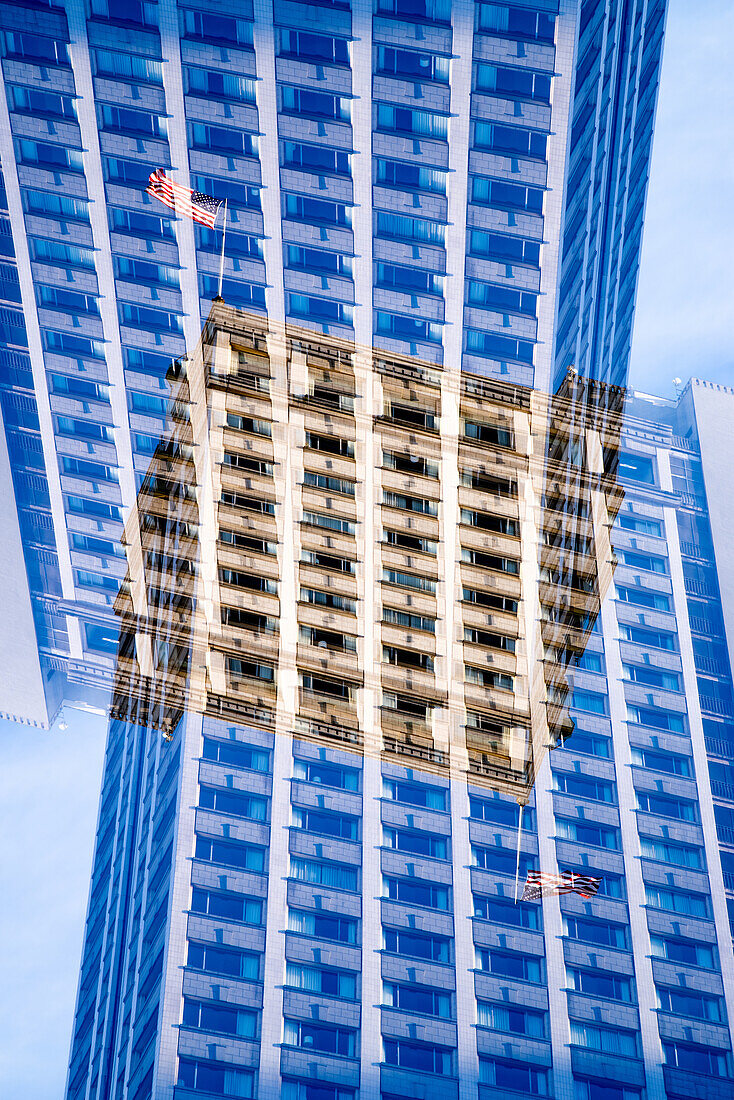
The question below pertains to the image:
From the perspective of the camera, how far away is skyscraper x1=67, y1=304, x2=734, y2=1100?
106m

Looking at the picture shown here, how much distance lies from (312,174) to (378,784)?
47.8 m

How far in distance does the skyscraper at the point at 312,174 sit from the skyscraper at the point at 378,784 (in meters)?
4.80

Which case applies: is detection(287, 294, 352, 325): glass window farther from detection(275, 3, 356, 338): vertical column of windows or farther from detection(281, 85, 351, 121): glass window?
detection(281, 85, 351, 121): glass window

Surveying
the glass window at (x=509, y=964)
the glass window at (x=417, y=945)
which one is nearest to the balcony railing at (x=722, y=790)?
the glass window at (x=509, y=964)

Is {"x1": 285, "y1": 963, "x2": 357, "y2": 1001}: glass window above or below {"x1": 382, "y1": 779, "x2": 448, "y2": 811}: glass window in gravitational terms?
below

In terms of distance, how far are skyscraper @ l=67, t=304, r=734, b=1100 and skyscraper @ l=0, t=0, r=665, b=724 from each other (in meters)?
4.80

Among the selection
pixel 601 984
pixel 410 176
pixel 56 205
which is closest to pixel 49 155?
pixel 56 205

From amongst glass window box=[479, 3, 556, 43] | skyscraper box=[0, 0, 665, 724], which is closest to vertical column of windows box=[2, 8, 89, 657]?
skyscraper box=[0, 0, 665, 724]

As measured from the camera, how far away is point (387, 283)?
112438mm

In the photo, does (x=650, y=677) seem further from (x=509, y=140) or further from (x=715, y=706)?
(x=509, y=140)

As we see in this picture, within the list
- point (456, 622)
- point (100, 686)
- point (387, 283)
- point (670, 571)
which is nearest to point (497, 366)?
point (387, 283)

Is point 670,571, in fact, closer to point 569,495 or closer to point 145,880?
point 569,495

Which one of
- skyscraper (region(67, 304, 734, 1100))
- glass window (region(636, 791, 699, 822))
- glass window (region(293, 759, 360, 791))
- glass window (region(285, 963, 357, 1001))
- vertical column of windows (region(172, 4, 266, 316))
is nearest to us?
glass window (region(285, 963, 357, 1001))

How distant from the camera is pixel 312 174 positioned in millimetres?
108875
